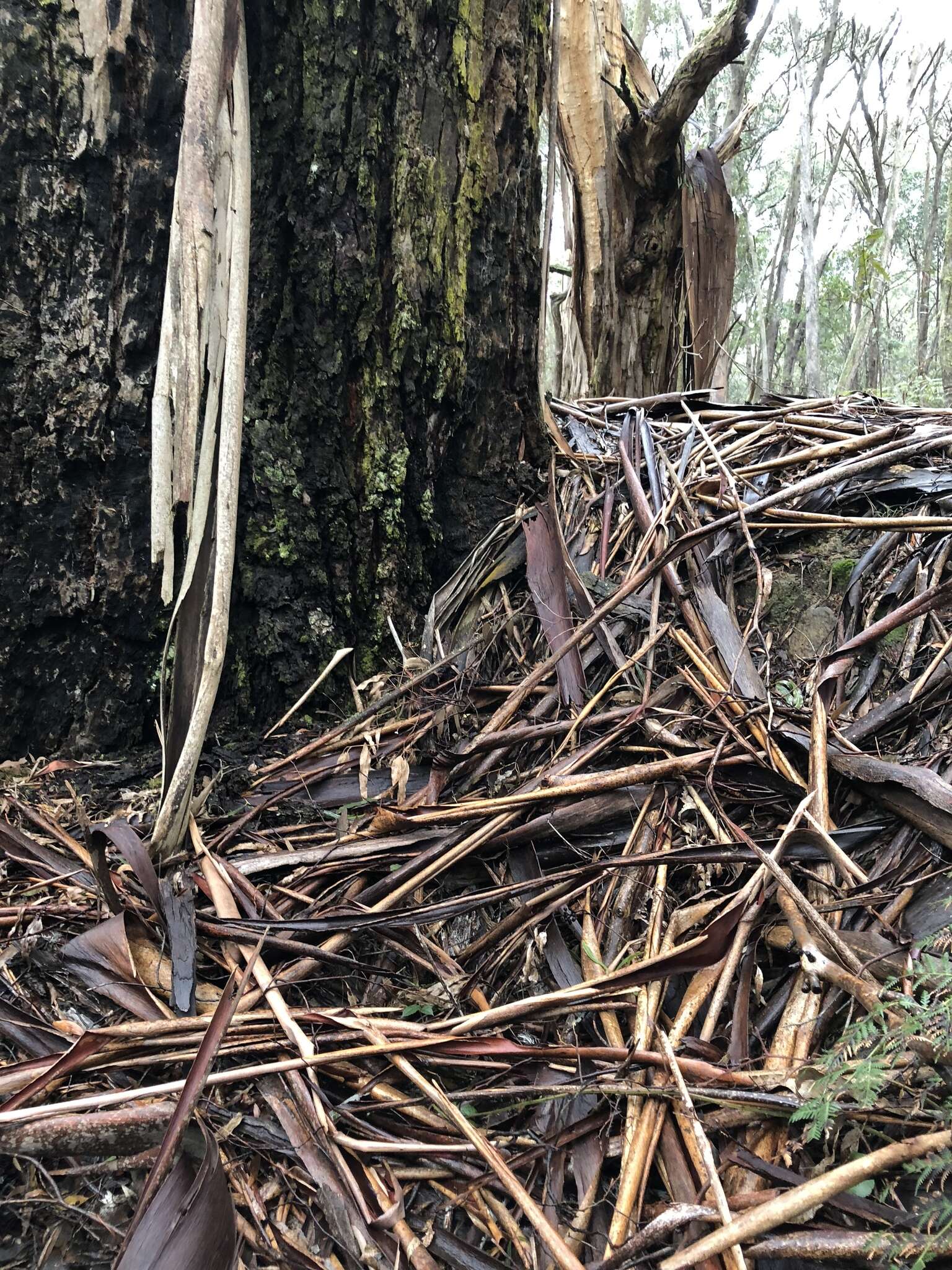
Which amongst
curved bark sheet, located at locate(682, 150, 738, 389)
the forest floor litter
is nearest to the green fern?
the forest floor litter

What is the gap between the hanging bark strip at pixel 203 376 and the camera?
1236 mm

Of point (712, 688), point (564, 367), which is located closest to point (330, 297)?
point (712, 688)

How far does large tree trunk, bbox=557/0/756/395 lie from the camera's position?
11.5 ft

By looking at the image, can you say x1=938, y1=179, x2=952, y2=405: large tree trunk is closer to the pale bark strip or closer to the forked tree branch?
the forked tree branch

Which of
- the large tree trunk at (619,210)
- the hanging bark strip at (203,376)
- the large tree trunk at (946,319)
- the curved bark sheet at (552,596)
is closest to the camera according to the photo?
the hanging bark strip at (203,376)

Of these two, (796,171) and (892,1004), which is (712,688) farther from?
(796,171)

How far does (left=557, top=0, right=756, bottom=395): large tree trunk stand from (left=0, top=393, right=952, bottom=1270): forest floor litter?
92.2 inches

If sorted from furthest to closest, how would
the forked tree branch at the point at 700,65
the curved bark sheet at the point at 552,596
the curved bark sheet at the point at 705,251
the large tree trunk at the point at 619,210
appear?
the curved bark sheet at the point at 705,251 → the large tree trunk at the point at 619,210 → the forked tree branch at the point at 700,65 → the curved bark sheet at the point at 552,596

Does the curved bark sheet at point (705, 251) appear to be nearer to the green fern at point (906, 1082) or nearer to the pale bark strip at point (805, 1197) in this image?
the green fern at point (906, 1082)

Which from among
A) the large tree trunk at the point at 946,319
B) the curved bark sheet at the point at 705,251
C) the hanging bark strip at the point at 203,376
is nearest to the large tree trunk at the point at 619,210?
the curved bark sheet at the point at 705,251

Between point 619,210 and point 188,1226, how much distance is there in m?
4.00

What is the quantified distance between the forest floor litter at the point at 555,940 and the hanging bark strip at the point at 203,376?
19 cm

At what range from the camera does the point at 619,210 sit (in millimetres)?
3615

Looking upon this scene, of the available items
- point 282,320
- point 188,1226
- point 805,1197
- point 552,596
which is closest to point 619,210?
point 282,320
